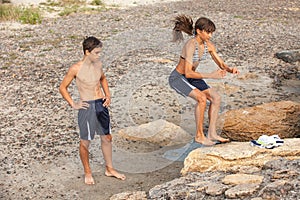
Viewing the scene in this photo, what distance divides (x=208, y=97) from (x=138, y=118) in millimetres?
2192

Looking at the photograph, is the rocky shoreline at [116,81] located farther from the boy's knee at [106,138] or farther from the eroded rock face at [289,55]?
the boy's knee at [106,138]

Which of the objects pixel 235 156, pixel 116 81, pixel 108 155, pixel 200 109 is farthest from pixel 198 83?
pixel 116 81

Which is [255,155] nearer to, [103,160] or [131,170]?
[131,170]

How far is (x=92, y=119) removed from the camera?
6215 millimetres

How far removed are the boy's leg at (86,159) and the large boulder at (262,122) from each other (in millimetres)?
2229

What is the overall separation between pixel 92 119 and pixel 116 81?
4825 millimetres

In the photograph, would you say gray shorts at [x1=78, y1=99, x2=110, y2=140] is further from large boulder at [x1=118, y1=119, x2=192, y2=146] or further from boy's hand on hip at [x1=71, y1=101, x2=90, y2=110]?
large boulder at [x1=118, y1=119, x2=192, y2=146]

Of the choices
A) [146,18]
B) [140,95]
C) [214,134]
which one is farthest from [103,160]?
[146,18]

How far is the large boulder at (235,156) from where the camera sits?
225 inches

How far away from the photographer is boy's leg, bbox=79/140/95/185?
6323 mm

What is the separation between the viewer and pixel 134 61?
12.5 meters

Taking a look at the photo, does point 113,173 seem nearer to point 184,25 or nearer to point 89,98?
point 89,98

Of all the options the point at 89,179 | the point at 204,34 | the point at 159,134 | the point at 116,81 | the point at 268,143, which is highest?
the point at 204,34

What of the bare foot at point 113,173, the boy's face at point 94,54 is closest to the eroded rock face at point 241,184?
the bare foot at point 113,173
